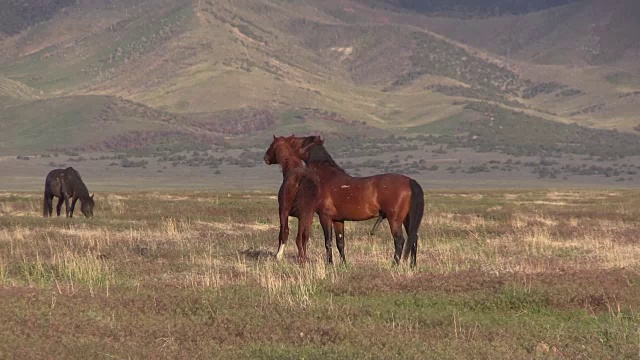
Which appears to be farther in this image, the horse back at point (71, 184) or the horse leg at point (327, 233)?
the horse back at point (71, 184)

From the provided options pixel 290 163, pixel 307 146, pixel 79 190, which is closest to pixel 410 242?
pixel 307 146

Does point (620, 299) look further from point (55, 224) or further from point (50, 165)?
point (50, 165)

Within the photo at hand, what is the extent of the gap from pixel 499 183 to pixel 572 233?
81.4 m

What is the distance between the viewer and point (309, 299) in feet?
56.7

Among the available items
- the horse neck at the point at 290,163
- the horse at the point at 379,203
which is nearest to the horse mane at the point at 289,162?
the horse neck at the point at 290,163

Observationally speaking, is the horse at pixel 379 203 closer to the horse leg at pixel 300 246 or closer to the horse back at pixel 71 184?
the horse leg at pixel 300 246

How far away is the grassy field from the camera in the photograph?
1416cm

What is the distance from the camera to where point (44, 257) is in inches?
945

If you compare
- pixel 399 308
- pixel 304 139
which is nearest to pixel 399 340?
pixel 399 308

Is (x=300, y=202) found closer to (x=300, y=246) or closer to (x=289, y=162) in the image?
(x=300, y=246)

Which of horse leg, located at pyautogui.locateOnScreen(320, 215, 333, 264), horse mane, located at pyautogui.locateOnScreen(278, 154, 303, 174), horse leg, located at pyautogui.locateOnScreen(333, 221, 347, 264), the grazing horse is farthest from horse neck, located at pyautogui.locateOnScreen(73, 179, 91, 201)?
horse leg, located at pyautogui.locateOnScreen(320, 215, 333, 264)

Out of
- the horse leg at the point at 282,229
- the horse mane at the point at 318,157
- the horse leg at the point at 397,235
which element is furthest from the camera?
the horse mane at the point at 318,157

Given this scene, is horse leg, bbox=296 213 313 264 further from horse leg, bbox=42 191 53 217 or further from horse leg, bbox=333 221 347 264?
horse leg, bbox=42 191 53 217

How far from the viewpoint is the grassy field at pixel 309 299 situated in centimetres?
1416
